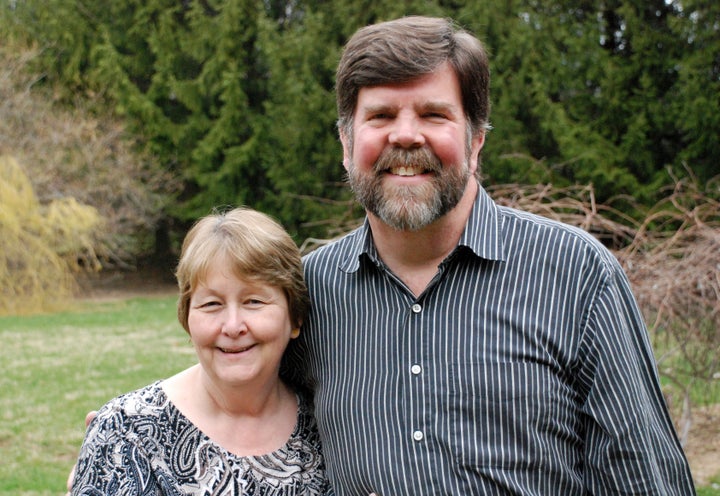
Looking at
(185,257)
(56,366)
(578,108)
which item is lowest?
(56,366)

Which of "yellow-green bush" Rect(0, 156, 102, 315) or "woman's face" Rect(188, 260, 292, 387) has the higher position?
"woman's face" Rect(188, 260, 292, 387)

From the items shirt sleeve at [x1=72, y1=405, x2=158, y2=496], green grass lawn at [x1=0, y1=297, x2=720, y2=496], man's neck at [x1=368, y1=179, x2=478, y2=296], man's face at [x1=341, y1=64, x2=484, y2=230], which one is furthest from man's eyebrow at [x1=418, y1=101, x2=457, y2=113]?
green grass lawn at [x1=0, y1=297, x2=720, y2=496]

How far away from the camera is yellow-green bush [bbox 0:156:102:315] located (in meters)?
15.4

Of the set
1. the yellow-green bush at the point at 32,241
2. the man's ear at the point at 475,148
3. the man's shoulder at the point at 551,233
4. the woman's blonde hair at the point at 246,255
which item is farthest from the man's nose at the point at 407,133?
the yellow-green bush at the point at 32,241

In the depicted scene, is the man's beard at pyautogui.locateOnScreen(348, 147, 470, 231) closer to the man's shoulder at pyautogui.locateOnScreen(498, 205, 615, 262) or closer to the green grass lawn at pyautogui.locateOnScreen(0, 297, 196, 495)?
the man's shoulder at pyautogui.locateOnScreen(498, 205, 615, 262)

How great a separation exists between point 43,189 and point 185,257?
15.5 meters

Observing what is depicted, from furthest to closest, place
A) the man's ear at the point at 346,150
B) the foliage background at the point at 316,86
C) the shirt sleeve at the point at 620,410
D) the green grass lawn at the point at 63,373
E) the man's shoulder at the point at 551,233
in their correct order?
the foliage background at the point at 316,86, the green grass lawn at the point at 63,373, the man's ear at the point at 346,150, the man's shoulder at the point at 551,233, the shirt sleeve at the point at 620,410

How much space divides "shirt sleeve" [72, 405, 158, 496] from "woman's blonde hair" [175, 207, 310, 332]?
0.33m

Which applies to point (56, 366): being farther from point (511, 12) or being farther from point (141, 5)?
point (141, 5)

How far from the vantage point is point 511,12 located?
1822 cm

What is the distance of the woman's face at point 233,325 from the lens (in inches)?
93.6

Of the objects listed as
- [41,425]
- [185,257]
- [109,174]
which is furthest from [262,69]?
[185,257]

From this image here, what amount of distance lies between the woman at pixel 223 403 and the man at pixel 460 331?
0.53ft

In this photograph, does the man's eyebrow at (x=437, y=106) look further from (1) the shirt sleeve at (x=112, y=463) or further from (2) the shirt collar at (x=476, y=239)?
(1) the shirt sleeve at (x=112, y=463)
